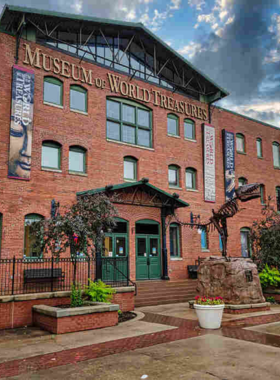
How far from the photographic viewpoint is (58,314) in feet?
32.8

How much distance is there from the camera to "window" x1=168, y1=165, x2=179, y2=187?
2259cm

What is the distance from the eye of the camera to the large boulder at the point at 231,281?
1337cm

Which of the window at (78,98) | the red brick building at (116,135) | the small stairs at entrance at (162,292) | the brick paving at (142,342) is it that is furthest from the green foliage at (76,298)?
the window at (78,98)

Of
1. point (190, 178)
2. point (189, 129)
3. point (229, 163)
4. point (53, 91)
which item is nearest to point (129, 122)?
point (53, 91)

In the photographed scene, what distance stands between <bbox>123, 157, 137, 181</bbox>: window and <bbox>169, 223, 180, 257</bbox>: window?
3762 millimetres

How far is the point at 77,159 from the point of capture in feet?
61.7

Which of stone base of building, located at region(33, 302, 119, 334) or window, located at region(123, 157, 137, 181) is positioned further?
window, located at region(123, 157, 137, 181)

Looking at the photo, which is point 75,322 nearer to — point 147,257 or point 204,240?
point 147,257

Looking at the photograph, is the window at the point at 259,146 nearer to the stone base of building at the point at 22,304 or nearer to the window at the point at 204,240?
the window at the point at 204,240

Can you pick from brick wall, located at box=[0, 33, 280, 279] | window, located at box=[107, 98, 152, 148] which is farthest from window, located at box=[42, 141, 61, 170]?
window, located at box=[107, 98, 152, 148]

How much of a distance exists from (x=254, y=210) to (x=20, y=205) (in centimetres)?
1719

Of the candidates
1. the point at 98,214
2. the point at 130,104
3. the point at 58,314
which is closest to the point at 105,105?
the point at 130,104

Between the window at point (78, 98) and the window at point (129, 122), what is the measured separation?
1.50 m

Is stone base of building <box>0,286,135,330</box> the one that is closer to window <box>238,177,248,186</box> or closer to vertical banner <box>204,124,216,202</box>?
vertical banner <box>204,124,216,202</box>
